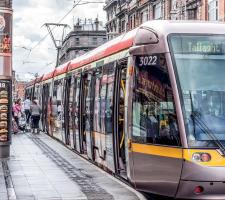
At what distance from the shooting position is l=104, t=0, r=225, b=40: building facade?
145 ft

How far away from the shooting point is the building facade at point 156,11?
145 ft

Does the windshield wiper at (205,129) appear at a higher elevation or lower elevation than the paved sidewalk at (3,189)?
higher

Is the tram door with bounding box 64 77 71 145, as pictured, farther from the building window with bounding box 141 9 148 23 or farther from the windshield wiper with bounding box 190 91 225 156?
the building window with bounding box 141 9 148 23

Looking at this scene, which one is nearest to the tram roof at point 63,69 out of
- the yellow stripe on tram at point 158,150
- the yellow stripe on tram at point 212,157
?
the yellow stripe on tram at point 158,150

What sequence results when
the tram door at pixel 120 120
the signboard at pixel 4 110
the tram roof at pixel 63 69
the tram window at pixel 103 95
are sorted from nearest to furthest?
the tram door at pixel 120 120 → the tram window at pixel 103 95 → the signboard at pixel 4 110 → the tram roof at pixel 63 69

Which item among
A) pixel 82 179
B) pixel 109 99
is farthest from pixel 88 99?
pixel 82 179

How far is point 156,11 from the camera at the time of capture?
59656 millimetres

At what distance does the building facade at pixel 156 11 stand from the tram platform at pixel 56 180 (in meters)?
25.4

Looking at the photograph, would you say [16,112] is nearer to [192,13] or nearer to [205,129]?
[205,129]

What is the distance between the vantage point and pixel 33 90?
37188mm

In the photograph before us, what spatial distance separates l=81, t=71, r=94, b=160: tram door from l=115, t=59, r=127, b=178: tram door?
324 cm

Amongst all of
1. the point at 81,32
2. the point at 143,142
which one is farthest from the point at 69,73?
the point at 81,32

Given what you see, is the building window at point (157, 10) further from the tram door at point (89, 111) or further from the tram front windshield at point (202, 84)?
the tram front windshield at point (202, 84)

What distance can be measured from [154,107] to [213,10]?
115ft
